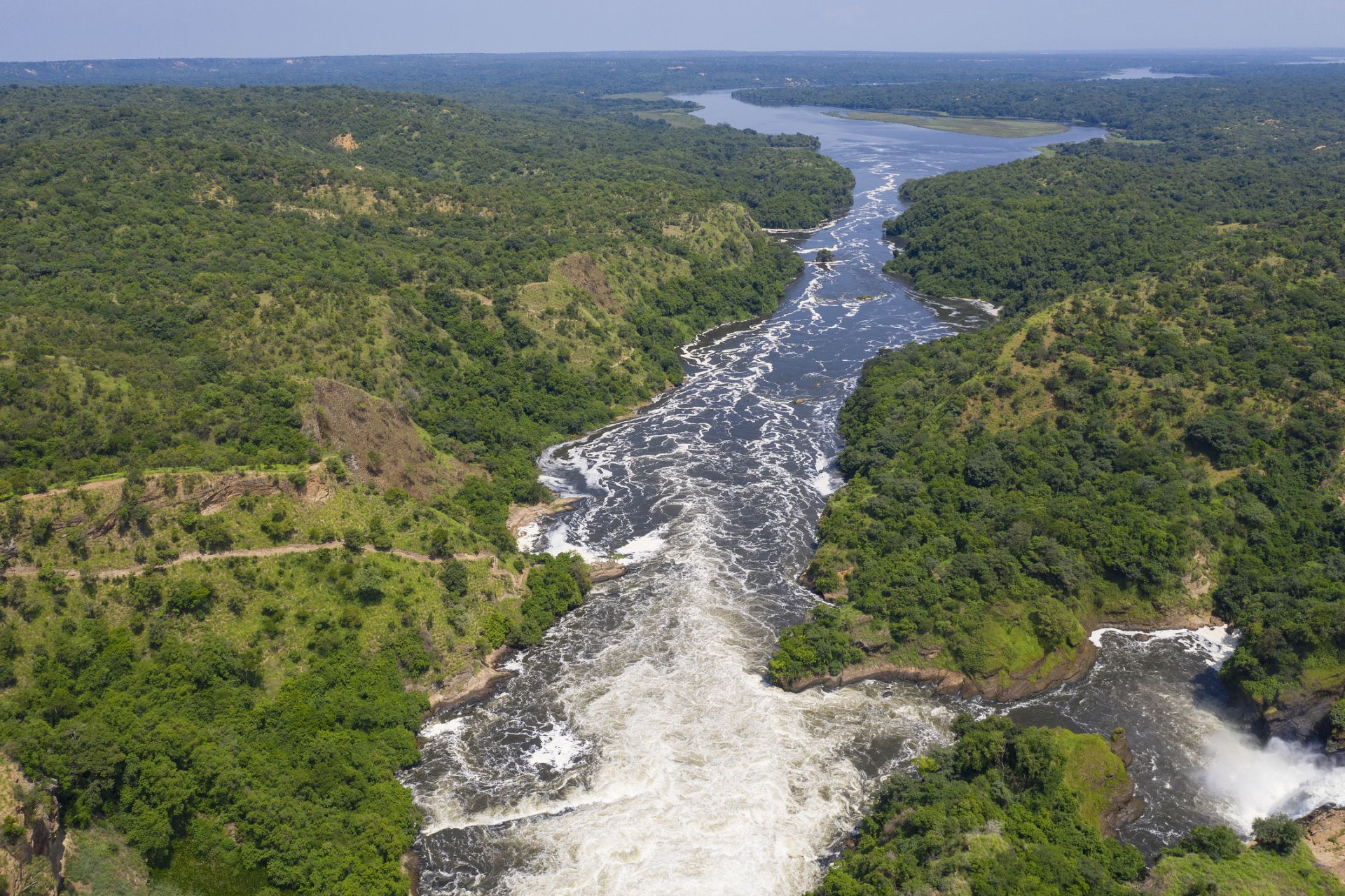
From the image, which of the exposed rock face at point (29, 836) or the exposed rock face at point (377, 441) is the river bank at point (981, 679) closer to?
the exposed rock face at point (377, 441)

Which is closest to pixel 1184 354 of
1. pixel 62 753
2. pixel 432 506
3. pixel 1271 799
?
pixel 1271 799

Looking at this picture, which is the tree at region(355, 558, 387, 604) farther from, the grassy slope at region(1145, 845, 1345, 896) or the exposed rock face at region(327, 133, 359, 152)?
the exposed rock face at region(327, 133, 359, 152)

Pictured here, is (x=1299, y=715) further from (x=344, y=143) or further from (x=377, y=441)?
(x=344, y=143)

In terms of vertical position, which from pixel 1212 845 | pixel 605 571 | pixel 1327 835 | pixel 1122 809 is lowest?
pixel 1122 809

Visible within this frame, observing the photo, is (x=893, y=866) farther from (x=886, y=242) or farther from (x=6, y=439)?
(x=886, y=242)

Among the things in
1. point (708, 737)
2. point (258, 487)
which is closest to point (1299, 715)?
point (708, 737)

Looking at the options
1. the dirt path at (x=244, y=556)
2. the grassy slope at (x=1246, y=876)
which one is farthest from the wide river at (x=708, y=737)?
the dirt path at (x=244, y=556)
